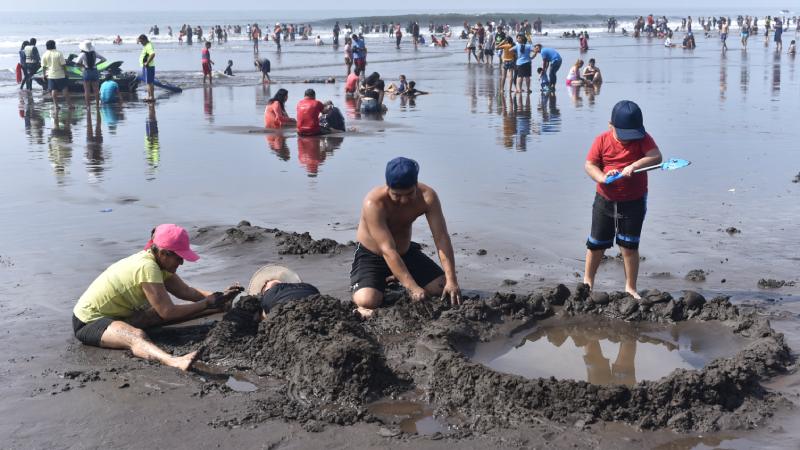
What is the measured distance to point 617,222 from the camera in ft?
23.7

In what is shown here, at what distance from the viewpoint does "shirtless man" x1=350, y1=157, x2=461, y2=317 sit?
22.5ft

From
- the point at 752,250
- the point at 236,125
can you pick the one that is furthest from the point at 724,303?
the point at 236,125

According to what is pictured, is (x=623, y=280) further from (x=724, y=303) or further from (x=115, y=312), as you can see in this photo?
(x=115, y=312)

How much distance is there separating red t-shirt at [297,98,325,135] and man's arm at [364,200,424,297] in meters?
10.0

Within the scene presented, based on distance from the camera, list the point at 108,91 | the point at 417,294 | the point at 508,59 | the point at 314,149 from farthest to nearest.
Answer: the point at 508,59 → the point at 108,91 → the point at 314,149 → the point at 417,294

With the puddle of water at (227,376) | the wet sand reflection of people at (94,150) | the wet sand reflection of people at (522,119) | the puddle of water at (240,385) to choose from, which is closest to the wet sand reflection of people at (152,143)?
the wet sand reflection of people at (94,150)

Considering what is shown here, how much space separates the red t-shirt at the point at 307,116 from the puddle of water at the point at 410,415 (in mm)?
11800

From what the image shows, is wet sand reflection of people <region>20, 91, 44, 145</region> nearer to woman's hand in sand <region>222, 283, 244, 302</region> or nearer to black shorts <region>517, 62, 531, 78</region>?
woman's hand in sand <region>222, 283, 244, 302</region>

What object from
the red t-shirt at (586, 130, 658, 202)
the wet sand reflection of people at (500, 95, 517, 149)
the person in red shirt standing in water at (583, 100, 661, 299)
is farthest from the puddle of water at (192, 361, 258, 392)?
the wet sand reflection of people at (500, 95, 517, 149)

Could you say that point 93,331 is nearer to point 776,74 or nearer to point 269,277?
point 269,277

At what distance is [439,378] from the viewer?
5.62 m

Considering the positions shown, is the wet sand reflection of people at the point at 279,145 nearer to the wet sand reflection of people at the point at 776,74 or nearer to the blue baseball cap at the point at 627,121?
the blue baseball cap at the point at 627,121

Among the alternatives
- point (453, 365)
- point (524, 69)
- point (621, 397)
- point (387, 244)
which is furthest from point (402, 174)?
point (524, 69)

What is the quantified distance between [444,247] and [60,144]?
453 inches
